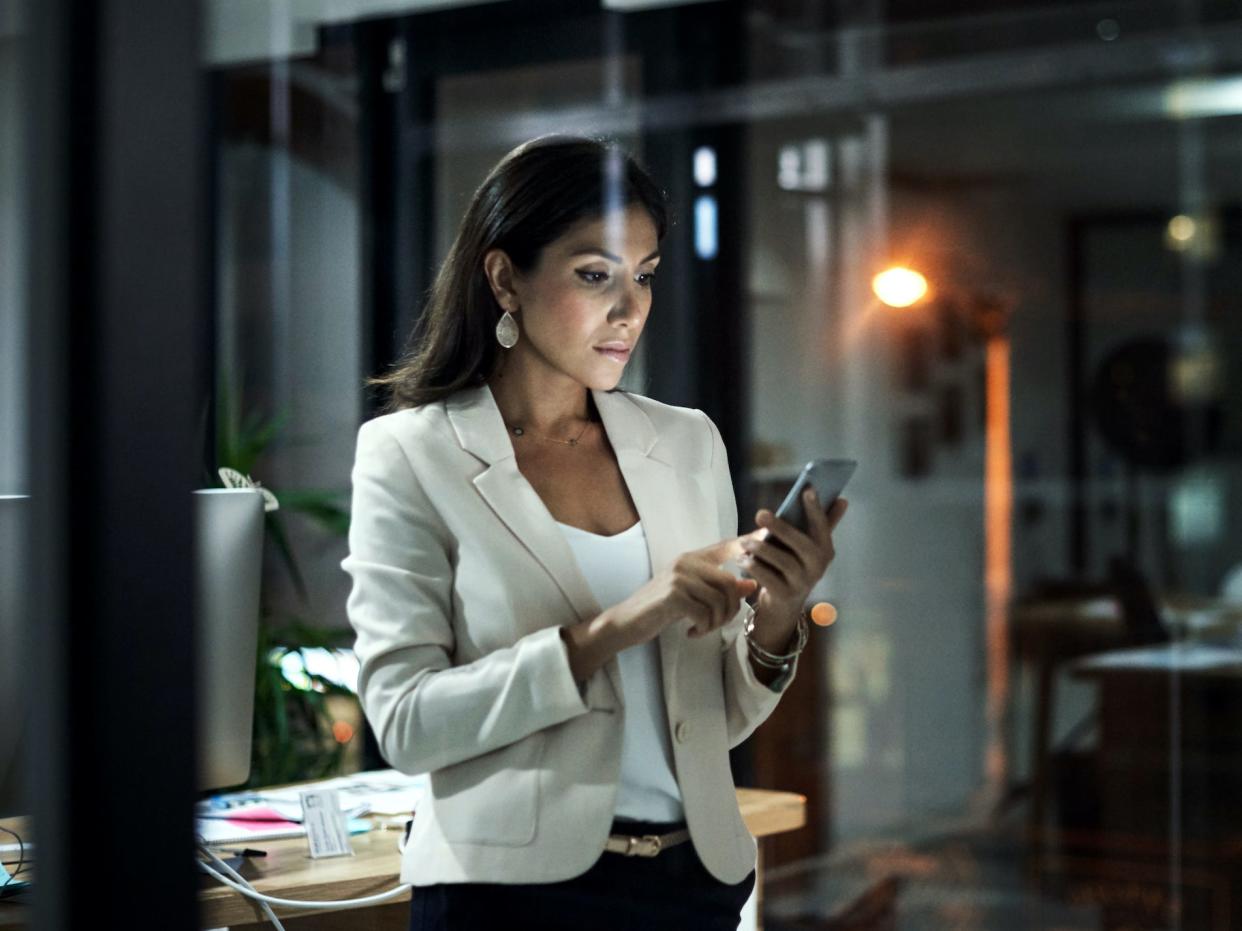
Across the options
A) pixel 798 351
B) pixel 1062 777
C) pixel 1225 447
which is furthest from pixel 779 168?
pixel 1062 777

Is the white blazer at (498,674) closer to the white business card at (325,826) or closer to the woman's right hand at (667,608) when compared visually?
the woman's right hand at (667,608)

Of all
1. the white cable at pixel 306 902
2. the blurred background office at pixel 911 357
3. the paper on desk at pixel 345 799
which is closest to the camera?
the white cable at pixel 306 902

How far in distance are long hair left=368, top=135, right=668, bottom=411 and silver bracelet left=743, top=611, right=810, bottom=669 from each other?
0.34 meters

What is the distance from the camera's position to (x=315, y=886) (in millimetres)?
1711

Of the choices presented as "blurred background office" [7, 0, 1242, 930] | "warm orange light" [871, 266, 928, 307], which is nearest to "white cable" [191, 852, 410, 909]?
"blurred background office" [7, 0, 1242, 930]

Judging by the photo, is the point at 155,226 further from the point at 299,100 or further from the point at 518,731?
the point at 299,100

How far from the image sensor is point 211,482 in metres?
2.86

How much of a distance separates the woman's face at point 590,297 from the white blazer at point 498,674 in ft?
0.32

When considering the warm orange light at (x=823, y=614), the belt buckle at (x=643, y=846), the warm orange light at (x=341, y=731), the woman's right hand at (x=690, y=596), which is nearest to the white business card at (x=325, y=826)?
the belt buckle at (x=643, y=846)

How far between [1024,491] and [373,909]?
2.85m

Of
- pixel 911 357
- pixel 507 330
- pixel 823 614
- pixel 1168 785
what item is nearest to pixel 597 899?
pixel 507 330

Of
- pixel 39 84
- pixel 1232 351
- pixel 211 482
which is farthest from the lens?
pixel 1232 351

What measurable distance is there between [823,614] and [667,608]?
3.03 meters

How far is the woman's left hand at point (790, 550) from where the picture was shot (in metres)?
1.25
